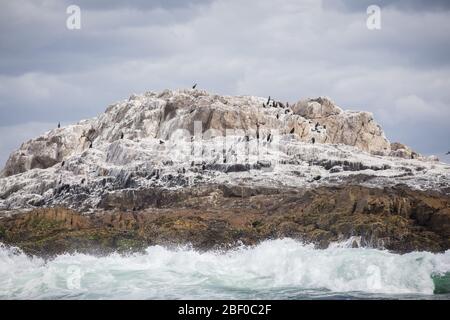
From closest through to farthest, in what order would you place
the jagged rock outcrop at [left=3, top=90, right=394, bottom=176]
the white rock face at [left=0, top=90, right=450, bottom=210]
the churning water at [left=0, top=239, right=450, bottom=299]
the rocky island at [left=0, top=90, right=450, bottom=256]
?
the churning water at [left=0, top=239, right=450, bottom=299] < the rocky island at [left=0, top=90, right=450, bottom=256] < the white rock face at [left=0, top=90, right=450, bottom=210] < the jagged rock outcrop at [left=3, top=90, right=394, bottom=176]

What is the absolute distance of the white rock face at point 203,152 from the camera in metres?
46.5

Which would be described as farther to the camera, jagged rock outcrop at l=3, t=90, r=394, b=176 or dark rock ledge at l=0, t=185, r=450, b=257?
jagged rock outcrop at l=3, t=90, r=394, b=176

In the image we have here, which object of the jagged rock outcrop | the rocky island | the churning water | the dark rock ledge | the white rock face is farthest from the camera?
the jagged rock outcrop

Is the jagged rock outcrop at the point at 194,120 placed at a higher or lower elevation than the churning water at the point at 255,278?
higher

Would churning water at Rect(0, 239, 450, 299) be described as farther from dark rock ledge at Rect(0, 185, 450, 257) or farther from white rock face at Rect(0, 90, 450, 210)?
white rock face at Rect(0, 90, 450, 210)

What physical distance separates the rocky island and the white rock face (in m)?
0.13

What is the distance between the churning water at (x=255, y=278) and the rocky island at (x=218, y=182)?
711 centimetres

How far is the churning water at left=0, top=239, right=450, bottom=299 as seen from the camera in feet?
61.3

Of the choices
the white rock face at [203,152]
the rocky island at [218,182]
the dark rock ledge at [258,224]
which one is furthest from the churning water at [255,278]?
the white rock face at [203,152]

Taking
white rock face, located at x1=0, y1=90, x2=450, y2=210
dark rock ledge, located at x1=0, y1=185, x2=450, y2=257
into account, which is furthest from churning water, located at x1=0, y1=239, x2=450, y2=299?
white rock face, located at x1=0, y1=90, x2=450, y2=210

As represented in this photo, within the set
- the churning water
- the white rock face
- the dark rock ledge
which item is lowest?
the churning water

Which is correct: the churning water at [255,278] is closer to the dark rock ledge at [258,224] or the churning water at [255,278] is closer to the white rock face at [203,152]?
the dark rock ledge at [258,224]

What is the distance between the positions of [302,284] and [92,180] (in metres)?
32.0
